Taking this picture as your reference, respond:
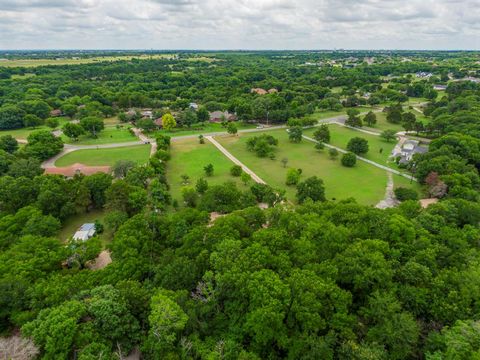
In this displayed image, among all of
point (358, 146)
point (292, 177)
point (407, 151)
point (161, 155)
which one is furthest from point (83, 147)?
point (407, 151)

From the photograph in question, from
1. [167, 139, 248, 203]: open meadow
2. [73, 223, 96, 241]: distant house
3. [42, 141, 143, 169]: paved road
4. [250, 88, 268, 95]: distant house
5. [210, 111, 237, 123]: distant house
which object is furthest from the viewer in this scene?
[250, 88, 268, 95]: distant house

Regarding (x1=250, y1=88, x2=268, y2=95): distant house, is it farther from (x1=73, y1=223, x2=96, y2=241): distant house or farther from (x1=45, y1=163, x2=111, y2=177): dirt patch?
(x1=73, y1=223, x2=96, y2=241): distant house

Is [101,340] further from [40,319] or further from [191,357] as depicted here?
[191,357]

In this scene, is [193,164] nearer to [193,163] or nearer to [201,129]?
[193,163]

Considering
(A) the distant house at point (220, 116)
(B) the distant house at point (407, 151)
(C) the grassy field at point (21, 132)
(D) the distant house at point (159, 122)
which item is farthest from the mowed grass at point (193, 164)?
(C) the grassy field at point (21, 132)

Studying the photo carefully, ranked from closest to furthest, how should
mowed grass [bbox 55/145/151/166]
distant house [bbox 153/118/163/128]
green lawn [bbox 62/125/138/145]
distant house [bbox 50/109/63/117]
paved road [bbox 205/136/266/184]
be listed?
paved road [bbox 205/136/266/184] < mowed grass [bbox 55/145/151/166] < green lawn [bbox 62/125/138/145] < distant house [bbox 153/118/163/128] < distant house [bbox 50/109/63/117]

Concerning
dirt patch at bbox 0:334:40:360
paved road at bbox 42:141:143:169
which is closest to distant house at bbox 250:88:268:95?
paved road at bbox 42:141:143:169
